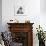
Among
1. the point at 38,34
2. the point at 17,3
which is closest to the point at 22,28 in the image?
the point at 38,34

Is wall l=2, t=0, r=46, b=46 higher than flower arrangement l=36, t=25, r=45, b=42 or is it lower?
higher

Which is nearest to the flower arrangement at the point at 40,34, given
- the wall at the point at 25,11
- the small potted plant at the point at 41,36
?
the small potted plant at the point at 41,36

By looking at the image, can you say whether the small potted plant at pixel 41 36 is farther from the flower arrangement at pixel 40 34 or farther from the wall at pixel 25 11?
the wall at pixel 25 11

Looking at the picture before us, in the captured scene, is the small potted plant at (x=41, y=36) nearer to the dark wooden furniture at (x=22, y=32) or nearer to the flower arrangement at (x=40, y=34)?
the flower arrangement at (x=40, y=34)

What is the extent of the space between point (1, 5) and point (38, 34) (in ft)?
5.82

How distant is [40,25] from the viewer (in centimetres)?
549

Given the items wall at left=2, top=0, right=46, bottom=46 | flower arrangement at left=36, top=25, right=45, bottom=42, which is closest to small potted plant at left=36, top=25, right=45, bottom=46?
flower arrangement at left=36, top=25, right=45, bottom=42

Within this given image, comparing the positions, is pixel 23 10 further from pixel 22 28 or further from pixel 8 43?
pixel 8 43

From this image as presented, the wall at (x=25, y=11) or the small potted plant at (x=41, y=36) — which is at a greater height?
the wall at (x=25, y=11)

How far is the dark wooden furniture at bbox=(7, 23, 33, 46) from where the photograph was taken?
5219mm

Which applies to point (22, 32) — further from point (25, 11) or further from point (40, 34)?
point (25, 11)

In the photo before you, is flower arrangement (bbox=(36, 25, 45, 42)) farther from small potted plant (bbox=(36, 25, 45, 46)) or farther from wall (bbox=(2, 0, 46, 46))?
wall (bbox=(2, 0, 46, 46))

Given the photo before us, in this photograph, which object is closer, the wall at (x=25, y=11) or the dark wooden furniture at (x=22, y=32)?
the dark wooden furniture at (x=22, y=32)

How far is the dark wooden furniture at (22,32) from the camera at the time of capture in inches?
205
